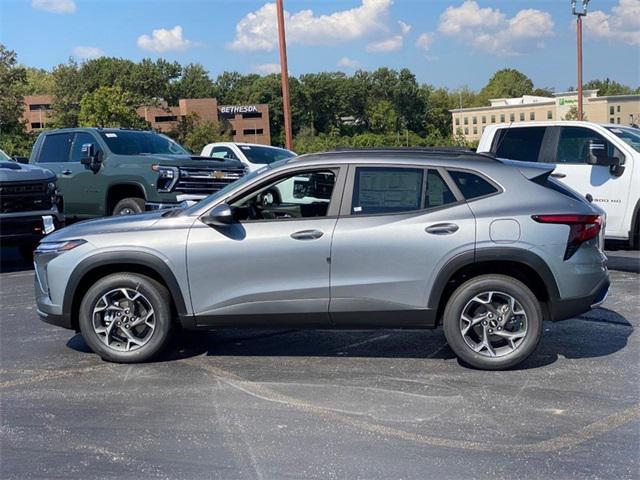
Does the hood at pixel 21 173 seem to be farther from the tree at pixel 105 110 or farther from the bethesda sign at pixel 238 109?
the bethesda sign at pixel 238 109

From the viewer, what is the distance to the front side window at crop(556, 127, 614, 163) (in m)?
10.5

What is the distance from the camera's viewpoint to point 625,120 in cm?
10956

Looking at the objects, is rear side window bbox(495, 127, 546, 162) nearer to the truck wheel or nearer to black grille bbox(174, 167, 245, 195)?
black grille bbox(174, 167, 245, 195)

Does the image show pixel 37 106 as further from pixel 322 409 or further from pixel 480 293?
pixel 322 409

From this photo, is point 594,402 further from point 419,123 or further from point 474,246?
point 419,123

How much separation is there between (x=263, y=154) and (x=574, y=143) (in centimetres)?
740

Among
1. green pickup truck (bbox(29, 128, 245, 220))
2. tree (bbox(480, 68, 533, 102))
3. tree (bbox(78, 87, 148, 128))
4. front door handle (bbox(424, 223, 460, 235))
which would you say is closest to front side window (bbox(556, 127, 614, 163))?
green pickup truck (bbox(29, 128, 245, 220))

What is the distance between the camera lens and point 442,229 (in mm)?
5402

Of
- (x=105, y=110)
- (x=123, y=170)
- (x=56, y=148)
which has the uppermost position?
(x=105, y=110)

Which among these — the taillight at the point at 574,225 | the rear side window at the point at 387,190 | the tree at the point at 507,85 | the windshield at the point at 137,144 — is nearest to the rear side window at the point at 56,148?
the windshield at the point at 137,144

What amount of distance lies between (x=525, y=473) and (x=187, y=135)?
10267 cm

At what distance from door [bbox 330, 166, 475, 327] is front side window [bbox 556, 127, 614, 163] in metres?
5.72

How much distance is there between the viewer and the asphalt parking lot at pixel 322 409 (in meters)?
3.96

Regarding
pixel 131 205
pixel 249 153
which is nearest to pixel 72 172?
pixel 131 205
